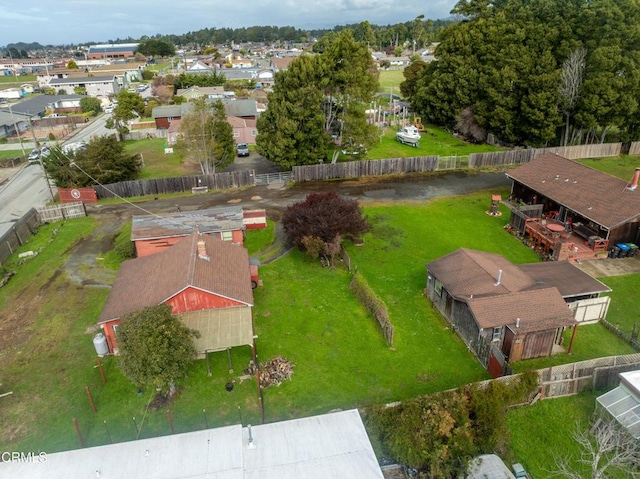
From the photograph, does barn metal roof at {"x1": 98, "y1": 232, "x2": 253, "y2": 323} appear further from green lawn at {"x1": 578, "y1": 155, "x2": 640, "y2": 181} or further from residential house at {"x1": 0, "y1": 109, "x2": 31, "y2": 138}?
residential house at {"x1": 0, "y1": 109, "x2": 31, "y2": 138}

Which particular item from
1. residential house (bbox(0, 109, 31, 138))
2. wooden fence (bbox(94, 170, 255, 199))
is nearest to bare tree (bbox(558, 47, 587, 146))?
wooden fence (bbox(94, 170, 255, 199))

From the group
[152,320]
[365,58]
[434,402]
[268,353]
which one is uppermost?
[365,58]

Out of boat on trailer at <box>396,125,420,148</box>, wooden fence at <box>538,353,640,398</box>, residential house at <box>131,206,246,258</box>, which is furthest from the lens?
boat on trailer at <box>396,125,420,148</box>

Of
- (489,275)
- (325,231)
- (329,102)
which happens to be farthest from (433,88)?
(489,275)

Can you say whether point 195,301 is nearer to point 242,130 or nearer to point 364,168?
point 364,168

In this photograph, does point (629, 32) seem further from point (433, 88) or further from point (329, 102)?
point (329, 102)

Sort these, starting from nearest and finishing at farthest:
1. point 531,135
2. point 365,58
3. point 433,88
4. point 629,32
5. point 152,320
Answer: point 152,320, point 629,32, point 365,58, point 531,135, point 433,88

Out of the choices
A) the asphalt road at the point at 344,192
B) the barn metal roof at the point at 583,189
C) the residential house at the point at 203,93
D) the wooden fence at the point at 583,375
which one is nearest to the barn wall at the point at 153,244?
the asphalt road at the point at 344,192
